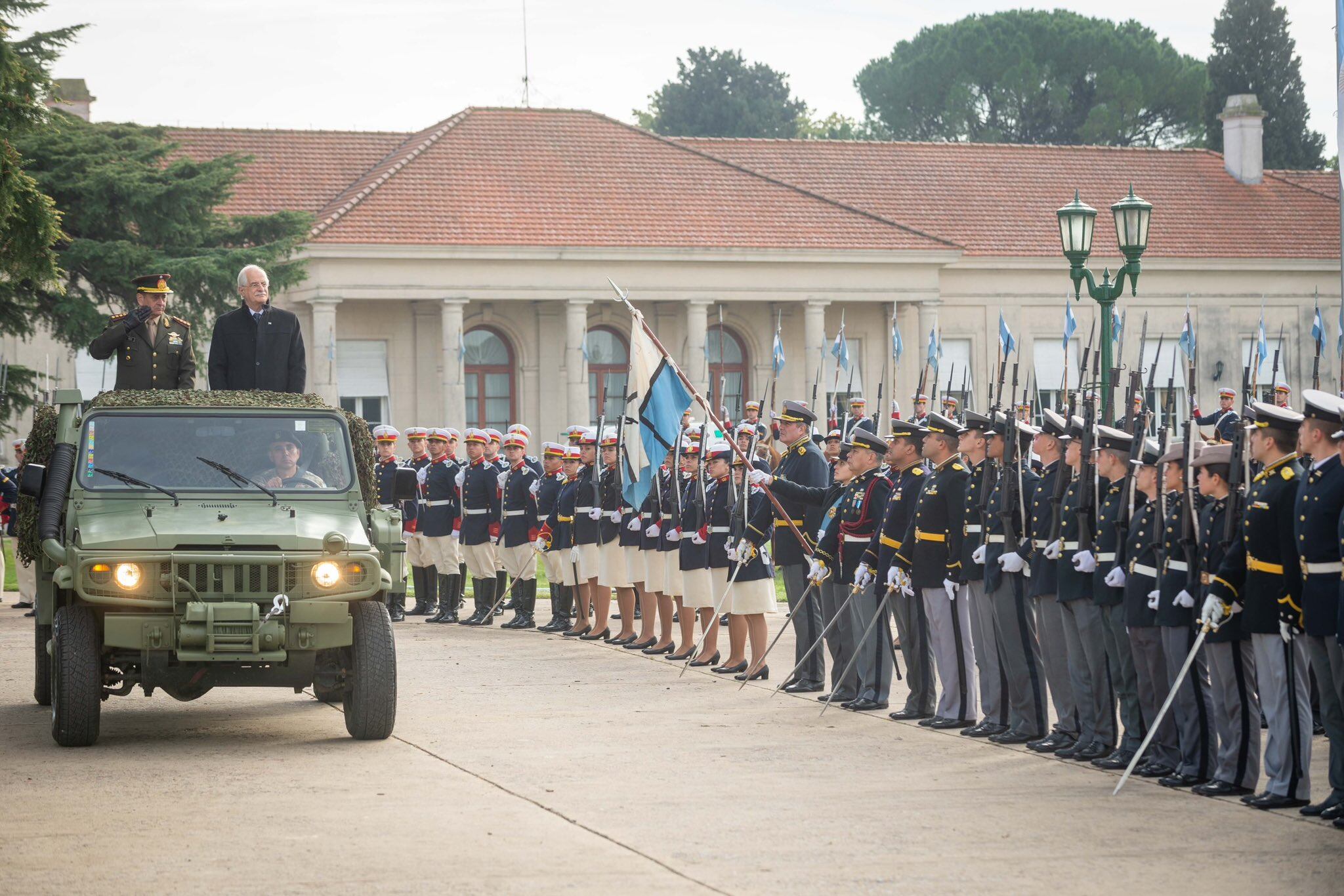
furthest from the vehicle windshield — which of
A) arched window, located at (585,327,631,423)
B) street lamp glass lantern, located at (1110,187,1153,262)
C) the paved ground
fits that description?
arched window, located at (585,327,631,423)

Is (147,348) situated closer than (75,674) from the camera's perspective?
No

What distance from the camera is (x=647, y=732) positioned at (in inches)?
487

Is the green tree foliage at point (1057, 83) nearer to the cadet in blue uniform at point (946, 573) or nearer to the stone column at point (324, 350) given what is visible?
the stone column at point (324, 350)

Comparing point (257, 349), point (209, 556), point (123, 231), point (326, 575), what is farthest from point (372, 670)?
point (123, 231)

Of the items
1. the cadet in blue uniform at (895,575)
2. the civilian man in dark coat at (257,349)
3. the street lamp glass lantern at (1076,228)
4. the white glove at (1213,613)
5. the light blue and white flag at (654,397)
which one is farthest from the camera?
the street lamp glass lantern at (1076,228)

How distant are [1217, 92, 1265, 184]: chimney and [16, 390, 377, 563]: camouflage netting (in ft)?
142

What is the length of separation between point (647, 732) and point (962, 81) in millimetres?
65461

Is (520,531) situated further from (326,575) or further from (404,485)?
(326,575)

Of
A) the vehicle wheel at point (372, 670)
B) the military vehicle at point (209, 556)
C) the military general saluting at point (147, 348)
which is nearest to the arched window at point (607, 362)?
the military general saluting at point (147, 348)

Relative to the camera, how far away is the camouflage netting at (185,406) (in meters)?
12.6

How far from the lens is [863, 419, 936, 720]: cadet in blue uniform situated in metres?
12.9

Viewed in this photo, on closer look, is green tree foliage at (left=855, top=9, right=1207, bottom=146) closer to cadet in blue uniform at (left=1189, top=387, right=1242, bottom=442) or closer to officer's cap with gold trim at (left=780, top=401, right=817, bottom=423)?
cadet in blue uniform at (left=1189, top=387, right=1242, bottom=442)

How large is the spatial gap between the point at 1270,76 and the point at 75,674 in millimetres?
63161

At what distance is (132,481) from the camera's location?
39.8ft
